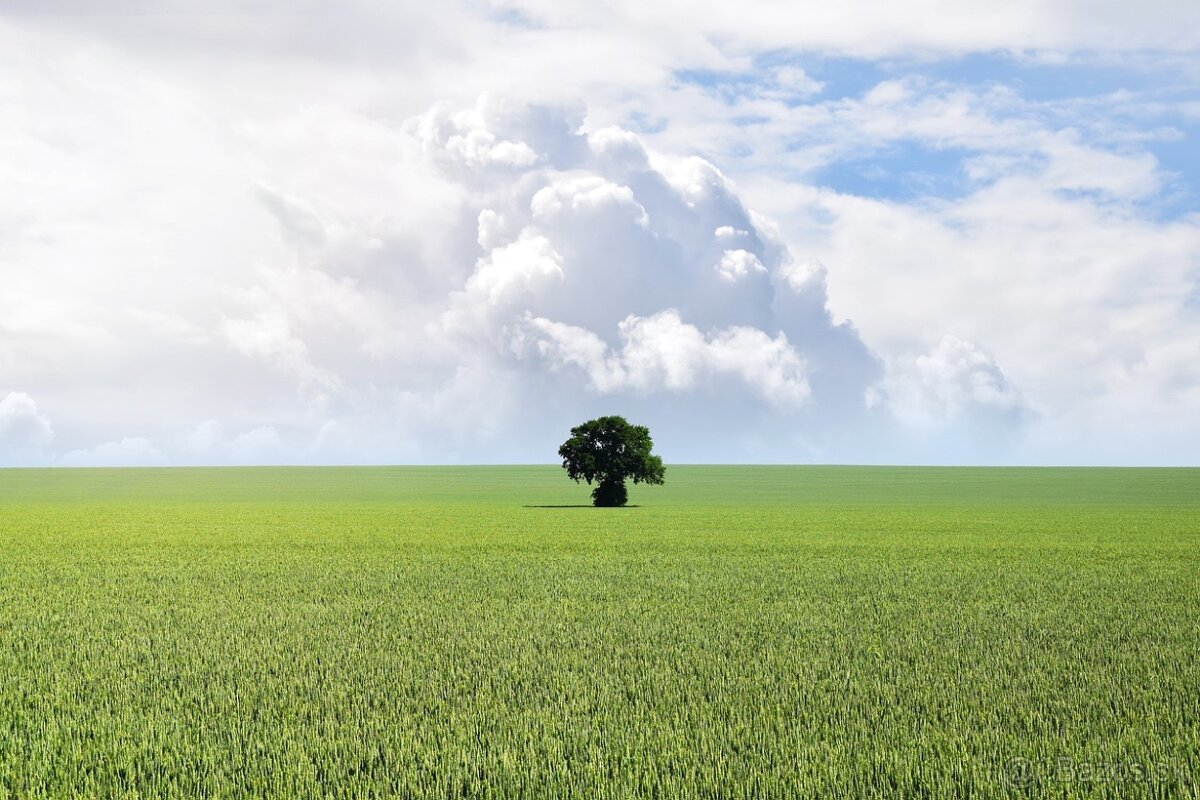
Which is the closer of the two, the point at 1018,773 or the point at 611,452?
the point at 1018,773

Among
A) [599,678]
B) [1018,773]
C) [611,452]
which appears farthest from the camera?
[611,452]

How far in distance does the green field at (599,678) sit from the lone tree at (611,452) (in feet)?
114

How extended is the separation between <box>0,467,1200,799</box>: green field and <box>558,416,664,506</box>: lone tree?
34.7 m

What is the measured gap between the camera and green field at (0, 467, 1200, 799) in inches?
349

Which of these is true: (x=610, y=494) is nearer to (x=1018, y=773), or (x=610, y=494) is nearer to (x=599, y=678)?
(x=599, y=678)

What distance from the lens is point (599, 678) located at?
41.0ft

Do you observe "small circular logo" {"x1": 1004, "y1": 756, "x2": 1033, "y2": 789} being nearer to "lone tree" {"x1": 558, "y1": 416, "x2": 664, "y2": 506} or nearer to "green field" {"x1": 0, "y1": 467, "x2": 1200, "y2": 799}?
"green field" {"x1": 0, "y1": 467, "x2": 1200, "y2": 799}

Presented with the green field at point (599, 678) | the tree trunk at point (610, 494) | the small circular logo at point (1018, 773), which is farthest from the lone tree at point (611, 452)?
the small circular logo at point (1018, 773)

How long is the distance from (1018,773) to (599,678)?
5.42 meters

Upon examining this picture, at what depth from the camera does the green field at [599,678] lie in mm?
8875

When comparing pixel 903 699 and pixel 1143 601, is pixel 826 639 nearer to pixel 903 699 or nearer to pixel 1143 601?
pixel 903 699

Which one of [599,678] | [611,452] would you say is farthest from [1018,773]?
[611,452]

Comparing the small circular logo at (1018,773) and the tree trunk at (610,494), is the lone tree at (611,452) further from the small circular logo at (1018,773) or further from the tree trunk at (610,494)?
the small circular logo at (1018,773)

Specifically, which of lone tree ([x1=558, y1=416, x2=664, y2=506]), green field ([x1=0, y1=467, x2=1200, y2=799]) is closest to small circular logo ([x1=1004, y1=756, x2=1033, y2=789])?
green field ([x1=0, y1=467, x2=1200, y2=799])
